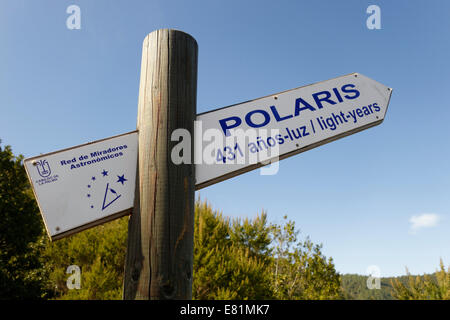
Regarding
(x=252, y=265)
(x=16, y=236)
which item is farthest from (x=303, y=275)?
(x=16, y=236)

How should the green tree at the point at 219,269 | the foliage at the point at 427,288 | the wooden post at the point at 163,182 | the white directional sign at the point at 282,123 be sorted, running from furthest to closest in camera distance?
the green tree at the point at 219,269, the foliage at the point at 427,288, the white directional sign at the point at 282,123, the wooden post at the point at 163,182

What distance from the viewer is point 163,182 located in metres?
1.40

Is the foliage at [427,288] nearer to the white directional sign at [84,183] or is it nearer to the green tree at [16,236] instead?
the white directional sign at [84,183]

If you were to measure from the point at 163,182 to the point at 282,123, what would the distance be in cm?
78

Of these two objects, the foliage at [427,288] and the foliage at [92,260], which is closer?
the foliage at [427,288]

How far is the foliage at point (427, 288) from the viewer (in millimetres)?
8609

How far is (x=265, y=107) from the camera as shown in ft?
5.94

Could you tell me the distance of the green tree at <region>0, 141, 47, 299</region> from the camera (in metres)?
9.36

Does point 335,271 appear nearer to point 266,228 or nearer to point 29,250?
point 266,228

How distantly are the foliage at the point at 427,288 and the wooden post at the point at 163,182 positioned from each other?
9673 millimetres

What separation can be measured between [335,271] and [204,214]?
21.3 feet

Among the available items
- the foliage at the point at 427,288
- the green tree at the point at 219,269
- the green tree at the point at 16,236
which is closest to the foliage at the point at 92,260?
the green tree at the point at 16,236

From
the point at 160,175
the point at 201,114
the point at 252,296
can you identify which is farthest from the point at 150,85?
the point at 252,296

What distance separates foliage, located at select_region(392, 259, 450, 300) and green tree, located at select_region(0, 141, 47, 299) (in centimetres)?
1114
